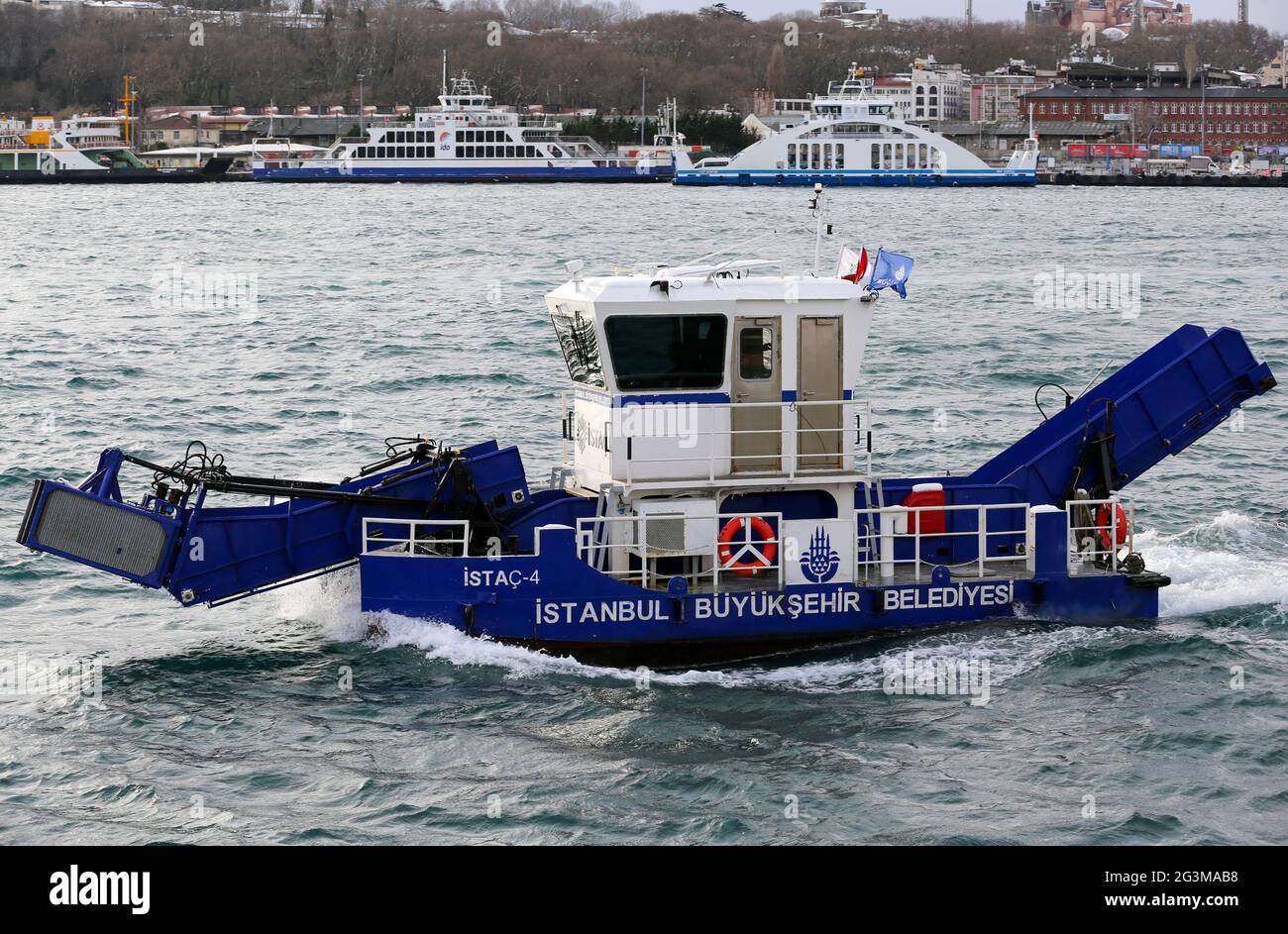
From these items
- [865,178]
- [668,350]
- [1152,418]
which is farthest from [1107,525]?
[865,178]

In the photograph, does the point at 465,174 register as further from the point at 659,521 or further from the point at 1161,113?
the point at 659,521

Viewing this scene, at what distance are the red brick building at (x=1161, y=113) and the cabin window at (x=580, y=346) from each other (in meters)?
186

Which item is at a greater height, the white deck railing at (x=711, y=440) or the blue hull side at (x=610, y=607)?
the white deck railing at (x=711, y=440)

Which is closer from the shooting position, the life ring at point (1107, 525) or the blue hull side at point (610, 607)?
the blue hull side at point (610, 607)

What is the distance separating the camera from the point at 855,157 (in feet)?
490

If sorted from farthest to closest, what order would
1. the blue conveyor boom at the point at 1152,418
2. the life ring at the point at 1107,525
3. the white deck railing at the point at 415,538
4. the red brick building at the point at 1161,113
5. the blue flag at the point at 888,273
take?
the red brick building at the point at 1161,113, the blue conveyor boom at the point at 1152,418, the life ring at the point at 1107,525, the blue flag at the point at 888,273, the white deck railing at the point at 415,538

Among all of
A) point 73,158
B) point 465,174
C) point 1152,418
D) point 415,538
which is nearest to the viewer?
point 415,538

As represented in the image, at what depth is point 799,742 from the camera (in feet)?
49.8

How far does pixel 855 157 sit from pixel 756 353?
136 metres

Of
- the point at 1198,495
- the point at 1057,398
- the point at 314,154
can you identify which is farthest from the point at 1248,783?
the point at 314,154

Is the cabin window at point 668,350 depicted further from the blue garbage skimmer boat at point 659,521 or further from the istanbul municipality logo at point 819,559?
the istanbul municipality logo at point 819,559

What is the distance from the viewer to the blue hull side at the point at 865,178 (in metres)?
147

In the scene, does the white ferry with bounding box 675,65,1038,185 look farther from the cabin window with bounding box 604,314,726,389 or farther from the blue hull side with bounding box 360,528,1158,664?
the blue hull side with bounding box 360,528,1158,664

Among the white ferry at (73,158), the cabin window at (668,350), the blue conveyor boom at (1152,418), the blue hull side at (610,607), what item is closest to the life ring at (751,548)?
the blue hull side at (610,607)
